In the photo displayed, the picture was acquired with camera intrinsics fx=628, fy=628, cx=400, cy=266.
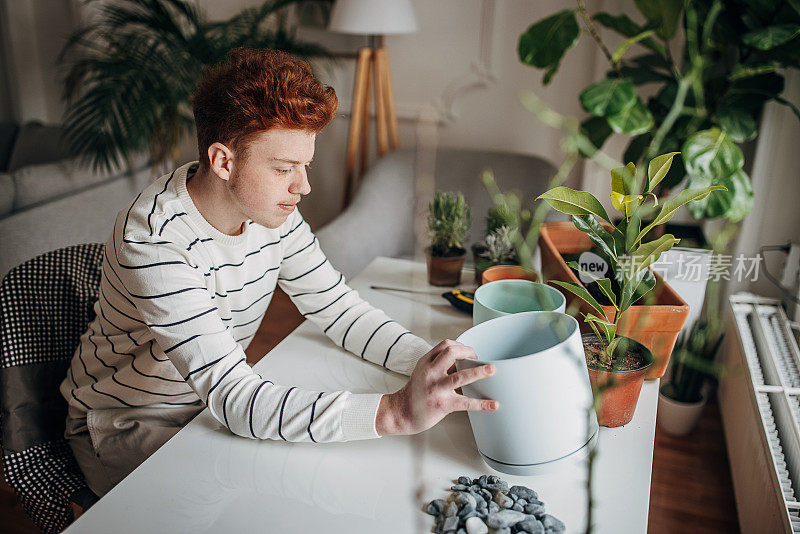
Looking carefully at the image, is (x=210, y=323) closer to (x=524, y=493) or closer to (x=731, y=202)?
(x=524, y=493)

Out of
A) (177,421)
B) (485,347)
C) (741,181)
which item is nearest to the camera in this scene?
(485,347)

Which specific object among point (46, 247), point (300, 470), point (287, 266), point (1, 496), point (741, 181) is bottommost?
point (1, 496)

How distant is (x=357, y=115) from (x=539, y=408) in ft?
6.83

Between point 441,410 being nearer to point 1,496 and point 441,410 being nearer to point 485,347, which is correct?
point 485,347

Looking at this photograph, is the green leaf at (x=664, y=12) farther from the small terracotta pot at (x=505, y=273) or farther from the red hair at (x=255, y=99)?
the red hair at (x=255, y=99)

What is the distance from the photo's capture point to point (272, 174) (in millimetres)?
963

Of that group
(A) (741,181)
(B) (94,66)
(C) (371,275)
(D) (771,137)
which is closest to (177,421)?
(C) (371,275)

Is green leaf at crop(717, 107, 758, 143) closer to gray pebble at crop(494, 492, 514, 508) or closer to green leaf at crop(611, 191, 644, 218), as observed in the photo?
green leaf at crop(611, 191, 644, 218)

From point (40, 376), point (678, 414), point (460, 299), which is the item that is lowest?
point (678, 414)

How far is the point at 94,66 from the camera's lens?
2.54 m

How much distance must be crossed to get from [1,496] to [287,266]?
1151 millimetres

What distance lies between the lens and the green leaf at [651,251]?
2.50 ft

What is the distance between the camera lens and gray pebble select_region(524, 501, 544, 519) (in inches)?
28.2

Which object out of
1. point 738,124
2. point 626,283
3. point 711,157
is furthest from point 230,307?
point 738,124
